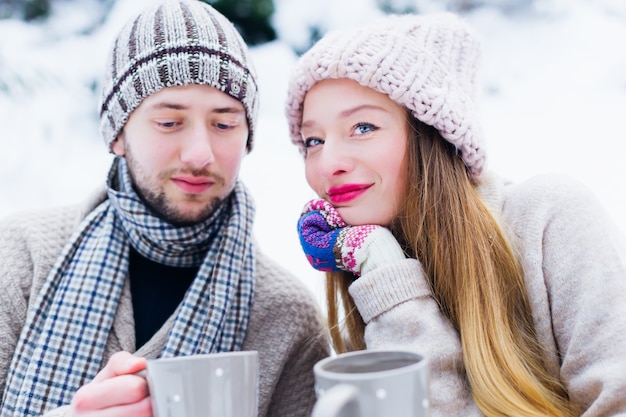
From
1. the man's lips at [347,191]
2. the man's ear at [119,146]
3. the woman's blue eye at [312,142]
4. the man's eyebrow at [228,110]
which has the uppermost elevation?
the man's eyebrow at [228,110]

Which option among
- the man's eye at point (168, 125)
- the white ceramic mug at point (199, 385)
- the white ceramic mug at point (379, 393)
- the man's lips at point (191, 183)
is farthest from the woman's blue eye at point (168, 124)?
the white ceramic mug at point (379, 393)

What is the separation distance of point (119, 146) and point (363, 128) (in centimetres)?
64

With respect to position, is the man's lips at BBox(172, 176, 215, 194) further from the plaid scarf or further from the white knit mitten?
the white knit mitten

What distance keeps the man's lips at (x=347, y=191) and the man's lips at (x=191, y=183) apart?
1.07ft

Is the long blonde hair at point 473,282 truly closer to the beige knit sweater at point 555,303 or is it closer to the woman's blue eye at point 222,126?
the beige knit sweater at point 555,303

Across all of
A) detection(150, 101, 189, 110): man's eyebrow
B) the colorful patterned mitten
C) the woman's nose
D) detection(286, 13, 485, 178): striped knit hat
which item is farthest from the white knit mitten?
detection(150, 101, 189, 110): man's eyebrow

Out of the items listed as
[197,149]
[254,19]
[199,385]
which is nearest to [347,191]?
→ [197,149]

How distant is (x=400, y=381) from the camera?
1.84 ft

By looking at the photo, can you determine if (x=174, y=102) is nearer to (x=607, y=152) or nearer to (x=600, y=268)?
(x=600, y=268)

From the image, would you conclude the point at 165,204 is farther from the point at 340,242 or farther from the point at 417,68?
the point at 417,68

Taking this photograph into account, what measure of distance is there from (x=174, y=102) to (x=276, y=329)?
527 mm

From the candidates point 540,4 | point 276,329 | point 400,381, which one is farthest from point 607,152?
point 400,381

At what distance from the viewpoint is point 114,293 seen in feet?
4.57

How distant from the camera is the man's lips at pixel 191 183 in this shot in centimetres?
134
